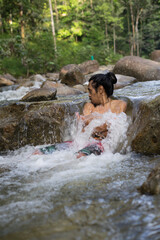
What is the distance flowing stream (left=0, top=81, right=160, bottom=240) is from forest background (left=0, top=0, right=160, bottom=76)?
1546cm

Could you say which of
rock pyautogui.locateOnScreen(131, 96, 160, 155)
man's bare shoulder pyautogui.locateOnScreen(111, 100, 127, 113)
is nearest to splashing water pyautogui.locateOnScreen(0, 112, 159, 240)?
rock pyautogui.locateOnScreen(131, 96, 160, 155)

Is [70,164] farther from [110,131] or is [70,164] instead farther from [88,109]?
[88,109]

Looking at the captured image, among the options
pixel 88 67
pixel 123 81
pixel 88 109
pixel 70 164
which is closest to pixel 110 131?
pixel 88 109

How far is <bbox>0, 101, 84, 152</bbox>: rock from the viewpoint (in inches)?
171

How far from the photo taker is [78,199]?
174 centimetres

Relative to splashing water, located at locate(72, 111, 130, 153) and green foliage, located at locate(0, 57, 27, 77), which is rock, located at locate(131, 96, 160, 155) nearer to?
splashing water, located at locate(72, 111, 130, 153)

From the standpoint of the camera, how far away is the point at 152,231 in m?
1.25

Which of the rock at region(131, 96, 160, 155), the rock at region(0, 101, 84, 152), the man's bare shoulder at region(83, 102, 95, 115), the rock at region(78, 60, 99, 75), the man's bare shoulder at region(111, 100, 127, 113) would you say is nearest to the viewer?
the rock at region(131, 96, 160, 155)

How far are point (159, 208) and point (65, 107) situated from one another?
10.7 feet

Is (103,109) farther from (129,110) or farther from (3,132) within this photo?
(3,132)

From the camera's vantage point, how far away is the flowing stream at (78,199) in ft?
4.29

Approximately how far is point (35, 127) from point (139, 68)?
25.0ft

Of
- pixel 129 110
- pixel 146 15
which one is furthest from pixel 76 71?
pixel 146 15

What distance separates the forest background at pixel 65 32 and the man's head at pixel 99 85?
14644mm
